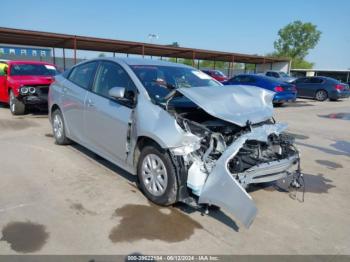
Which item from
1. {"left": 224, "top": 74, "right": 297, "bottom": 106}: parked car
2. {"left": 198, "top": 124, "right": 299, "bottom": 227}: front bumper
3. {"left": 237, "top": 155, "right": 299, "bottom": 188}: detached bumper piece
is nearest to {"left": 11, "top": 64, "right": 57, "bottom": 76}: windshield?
{"left": 198, "top": 124, "right": 299, "bottom": 227}: front bumper

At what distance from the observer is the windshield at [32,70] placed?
34.0 feet

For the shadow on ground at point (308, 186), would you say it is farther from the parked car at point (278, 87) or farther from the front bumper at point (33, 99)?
the parked car at point (278, 87)

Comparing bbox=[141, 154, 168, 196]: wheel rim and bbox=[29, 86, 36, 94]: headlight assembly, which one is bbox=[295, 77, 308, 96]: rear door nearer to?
bbox=[29, 86, 36, 94]: headlight assembly

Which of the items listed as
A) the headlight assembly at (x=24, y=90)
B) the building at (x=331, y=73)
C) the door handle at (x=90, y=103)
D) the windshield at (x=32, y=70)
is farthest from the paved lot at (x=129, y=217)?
the building at (x=331, y=73)

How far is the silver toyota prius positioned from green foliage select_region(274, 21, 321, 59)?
88831mm

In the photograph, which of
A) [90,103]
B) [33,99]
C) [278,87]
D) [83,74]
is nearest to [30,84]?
[33,99]

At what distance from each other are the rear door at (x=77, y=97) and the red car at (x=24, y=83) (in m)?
4.28

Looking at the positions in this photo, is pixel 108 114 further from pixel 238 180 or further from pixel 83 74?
pixel 238 180

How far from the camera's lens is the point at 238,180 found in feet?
11.2

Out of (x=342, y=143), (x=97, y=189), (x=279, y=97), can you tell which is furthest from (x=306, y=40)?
(x=97, y=189)

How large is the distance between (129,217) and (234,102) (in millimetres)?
1863

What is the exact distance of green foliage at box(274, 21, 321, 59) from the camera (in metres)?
84.1

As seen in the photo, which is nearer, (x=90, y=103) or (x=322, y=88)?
(x=90, y=103)

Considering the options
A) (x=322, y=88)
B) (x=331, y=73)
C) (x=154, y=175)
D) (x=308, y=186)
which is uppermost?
(x=331, y=73)
